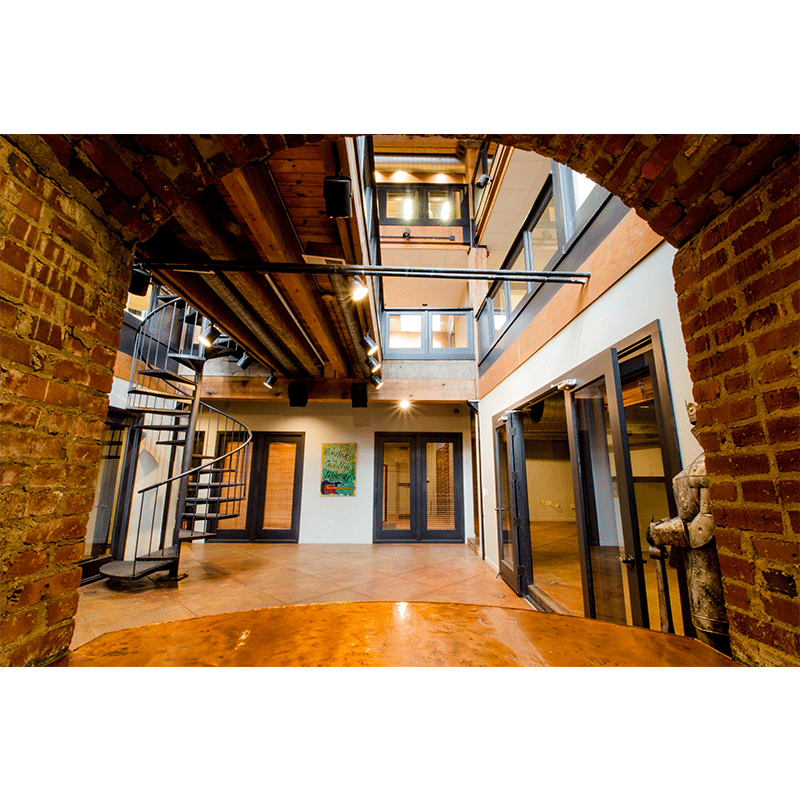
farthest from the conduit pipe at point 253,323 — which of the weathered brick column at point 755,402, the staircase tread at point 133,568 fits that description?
the weathered brick column at point 755,402

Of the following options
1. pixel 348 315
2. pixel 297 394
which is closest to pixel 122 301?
pixel 348 315

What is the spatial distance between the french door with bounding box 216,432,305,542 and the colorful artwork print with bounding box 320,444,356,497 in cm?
49

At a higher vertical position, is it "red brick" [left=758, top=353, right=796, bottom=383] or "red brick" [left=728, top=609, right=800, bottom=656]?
"red brick" [left=758, top=353, right=796, bottom=383]

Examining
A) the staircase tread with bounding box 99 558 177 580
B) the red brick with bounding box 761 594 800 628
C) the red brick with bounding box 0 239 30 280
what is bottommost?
the staircase tread with bounding box 99 558 177 580

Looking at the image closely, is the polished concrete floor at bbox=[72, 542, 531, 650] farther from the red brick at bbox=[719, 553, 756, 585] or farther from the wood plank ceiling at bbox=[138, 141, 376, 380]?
the wood plank ceiling at bbox=[138, 141, 376, 380]

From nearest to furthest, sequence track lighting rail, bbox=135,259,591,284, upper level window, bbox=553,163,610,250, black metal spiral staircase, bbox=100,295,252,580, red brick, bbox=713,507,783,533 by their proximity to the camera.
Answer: red brick, bbox=713,507,783,533 → track lighting rail, bbox=135,259,591,284 → upper level window, bbox=553,163,610,250 → black metal spiral staircase, bbox=100,295,252,580

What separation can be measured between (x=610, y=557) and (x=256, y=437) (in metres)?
6.19

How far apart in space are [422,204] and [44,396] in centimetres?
826

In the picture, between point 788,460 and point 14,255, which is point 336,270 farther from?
point 788,460

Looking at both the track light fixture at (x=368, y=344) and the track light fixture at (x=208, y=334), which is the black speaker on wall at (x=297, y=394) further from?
the track light fixture at (x=368, y=344)

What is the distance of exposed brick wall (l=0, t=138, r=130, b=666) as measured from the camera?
911 mm

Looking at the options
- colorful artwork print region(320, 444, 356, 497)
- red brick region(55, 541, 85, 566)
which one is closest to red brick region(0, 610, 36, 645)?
red brick region(55, 541, 85, 566)

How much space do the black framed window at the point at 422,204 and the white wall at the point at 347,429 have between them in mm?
4022

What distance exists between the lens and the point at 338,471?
275 inches
